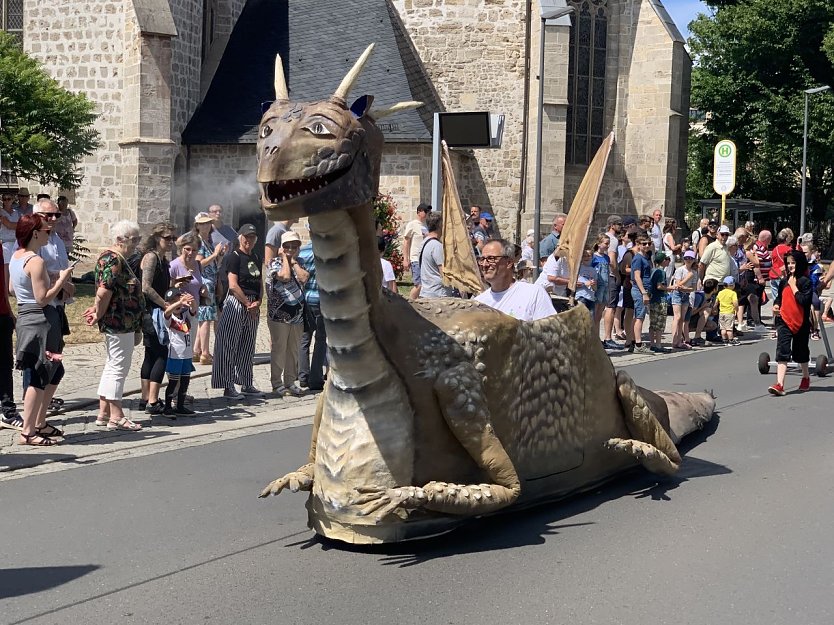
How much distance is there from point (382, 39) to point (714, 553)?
26881mm

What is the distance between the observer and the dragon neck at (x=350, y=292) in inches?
220

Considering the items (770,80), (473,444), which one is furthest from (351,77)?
(770,80)

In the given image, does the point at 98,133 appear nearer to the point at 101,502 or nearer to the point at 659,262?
the point at 659,262

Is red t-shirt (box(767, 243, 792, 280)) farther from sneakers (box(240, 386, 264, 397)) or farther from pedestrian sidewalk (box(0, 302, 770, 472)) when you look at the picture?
sneakers (box(240, 386, 264, 397))

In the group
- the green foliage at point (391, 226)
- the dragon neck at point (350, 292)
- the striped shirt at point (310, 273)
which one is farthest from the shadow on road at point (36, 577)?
the green foliage at point (391, 226)

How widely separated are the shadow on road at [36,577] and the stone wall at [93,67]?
23.1 metres

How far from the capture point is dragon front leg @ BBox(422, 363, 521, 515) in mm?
5867

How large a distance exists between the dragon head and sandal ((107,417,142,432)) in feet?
17.4

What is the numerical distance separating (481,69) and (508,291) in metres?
25.9

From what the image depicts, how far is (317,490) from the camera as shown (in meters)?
6.04

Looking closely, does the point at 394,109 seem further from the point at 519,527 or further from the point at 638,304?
the point at 638,304

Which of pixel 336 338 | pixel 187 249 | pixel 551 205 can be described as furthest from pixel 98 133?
pixel 336 338

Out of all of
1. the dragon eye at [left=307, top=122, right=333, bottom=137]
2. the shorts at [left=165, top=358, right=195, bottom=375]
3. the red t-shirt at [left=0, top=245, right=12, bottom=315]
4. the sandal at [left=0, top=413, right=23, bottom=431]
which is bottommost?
the sandal at [left=0, top=413, right=23, bottom=431]

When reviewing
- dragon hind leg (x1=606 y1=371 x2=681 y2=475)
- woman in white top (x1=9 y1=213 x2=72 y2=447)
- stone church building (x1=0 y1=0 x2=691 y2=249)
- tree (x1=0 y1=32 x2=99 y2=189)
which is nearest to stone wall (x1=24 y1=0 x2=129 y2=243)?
stone church building (x1=0 y1=0 x2=691 y2=249)
